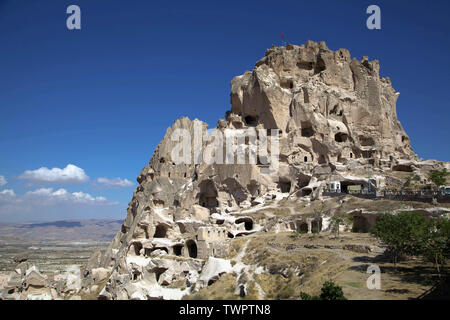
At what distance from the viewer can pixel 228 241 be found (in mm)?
38375

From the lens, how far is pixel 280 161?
59.2 meters

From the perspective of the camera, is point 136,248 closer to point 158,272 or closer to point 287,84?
point 158,272

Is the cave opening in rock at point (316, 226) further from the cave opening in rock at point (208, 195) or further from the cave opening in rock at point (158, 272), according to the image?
the cave opening in rock at point (208, 195)

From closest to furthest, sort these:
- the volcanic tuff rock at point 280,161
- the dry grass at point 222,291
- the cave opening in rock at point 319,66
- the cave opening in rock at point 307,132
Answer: the dry grass at point 222,291 < the volcanic tuff rock at point 280,161 < the cave opening in rock at point 307,132 < the cave opening in rock at point 319,66

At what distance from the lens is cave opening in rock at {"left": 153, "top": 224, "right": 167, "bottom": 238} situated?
177 ft

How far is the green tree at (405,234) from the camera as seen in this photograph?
20812 millimetres

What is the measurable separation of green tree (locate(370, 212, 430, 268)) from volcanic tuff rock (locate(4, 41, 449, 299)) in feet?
52.0

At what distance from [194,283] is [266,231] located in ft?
47.7

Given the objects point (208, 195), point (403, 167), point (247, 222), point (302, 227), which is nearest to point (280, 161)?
point (208, 195)

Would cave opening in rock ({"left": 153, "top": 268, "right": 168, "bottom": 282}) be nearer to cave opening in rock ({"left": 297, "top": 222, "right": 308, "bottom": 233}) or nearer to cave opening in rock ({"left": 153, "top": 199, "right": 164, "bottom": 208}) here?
cave opening in rock ({"left": 297, "top": 222, "right": 308, "bottom": 233})

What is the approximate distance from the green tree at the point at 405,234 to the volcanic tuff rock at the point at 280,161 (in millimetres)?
15850

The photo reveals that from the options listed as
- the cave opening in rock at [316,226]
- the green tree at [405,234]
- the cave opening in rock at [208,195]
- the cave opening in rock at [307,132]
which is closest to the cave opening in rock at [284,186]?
the cave opening in rock at [307,132]

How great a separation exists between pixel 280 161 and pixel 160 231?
22.1 meters
